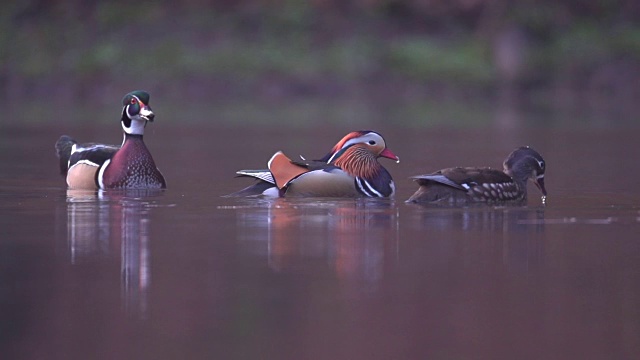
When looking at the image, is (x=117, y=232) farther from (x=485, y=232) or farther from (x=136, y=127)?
(x=136, y=127)

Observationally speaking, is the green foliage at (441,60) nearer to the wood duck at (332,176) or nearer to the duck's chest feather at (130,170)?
the duck's chest feather at (130,170)

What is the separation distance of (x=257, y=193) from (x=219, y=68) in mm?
26823

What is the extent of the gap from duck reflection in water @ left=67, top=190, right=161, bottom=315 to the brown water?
20 millimetres

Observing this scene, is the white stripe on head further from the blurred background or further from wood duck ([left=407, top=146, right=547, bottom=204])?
the blurred background

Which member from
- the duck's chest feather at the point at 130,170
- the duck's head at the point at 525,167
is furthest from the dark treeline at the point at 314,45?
the duck's head at the point at 525,167

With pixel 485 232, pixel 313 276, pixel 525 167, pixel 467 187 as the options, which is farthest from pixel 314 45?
pixel 313 276

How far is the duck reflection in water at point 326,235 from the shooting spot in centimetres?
820

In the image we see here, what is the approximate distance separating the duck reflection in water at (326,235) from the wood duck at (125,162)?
1735mm

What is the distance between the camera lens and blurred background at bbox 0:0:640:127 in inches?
1485

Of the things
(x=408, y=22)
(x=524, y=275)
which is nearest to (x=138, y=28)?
(x=408, y=22)

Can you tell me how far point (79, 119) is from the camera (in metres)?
27.7

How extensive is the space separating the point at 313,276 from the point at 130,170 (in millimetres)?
5424

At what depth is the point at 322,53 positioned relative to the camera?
39562 millimetres

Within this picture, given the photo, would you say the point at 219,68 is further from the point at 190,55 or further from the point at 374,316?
the point at 374,316
